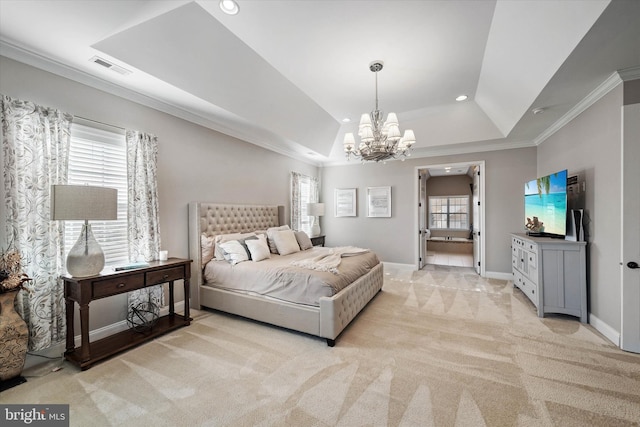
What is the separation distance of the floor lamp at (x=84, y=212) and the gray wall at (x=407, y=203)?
5166 millimetres

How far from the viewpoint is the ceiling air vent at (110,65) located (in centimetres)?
240

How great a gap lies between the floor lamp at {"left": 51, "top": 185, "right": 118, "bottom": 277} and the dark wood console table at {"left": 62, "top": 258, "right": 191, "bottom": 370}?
0.12 metres

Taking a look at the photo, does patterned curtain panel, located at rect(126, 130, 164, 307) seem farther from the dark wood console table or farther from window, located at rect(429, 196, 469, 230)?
window, located at rect(429, 196, 469, 230)

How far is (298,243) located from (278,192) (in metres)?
1.45

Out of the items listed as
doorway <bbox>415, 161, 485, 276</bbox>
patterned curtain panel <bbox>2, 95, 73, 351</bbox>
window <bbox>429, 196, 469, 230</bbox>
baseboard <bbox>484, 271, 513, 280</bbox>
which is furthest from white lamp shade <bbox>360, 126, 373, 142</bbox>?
window <bbox>429, 196, 469, 230</bbox>

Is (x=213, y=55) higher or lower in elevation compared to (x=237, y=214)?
higher

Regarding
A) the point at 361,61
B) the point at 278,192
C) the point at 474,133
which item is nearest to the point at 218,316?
the point at 278,192

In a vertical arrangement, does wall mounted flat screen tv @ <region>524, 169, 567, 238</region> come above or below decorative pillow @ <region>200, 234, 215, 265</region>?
above

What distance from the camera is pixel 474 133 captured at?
485 cm

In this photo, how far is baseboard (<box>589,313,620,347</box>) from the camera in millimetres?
2596

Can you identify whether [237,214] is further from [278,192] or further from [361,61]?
[361,61]

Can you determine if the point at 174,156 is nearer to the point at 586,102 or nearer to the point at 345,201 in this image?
the point at 345,201

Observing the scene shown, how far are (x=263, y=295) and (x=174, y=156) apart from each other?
2.23 meters

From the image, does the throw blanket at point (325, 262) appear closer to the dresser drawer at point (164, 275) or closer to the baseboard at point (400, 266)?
the dresser drawer at point (164, 275)
